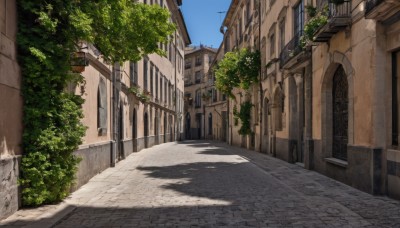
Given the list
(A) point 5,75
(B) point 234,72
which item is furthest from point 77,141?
(B) point 234,72

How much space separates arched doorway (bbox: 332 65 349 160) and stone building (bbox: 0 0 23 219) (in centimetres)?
857

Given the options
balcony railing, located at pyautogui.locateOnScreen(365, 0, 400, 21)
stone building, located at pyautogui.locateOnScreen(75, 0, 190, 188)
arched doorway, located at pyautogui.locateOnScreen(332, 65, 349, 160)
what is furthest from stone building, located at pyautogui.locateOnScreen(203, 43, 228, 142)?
balcony railing, located at pyautogui.locateOnScreen(365, 0, 400, 21)

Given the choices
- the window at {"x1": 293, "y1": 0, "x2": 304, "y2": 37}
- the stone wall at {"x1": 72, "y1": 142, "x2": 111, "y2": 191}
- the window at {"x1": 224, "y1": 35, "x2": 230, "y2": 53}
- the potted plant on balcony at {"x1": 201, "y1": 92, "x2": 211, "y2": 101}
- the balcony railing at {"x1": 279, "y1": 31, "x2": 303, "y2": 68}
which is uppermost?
the window at {"x1": 224, "y1": 35, "x2": 230, "y2": 53}

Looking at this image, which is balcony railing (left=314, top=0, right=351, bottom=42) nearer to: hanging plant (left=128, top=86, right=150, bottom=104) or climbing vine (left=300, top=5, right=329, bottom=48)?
climbing vine (left=300, top=5, right=329, bottom=48)

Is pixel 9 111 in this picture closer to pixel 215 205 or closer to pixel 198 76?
pixel 215 205

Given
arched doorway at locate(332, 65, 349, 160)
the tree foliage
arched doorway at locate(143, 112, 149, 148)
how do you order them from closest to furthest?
arched doorway at locate(332, 65, 349, 160)
the tree foliage
arched doorway at locate(143, 112, 149, 148)

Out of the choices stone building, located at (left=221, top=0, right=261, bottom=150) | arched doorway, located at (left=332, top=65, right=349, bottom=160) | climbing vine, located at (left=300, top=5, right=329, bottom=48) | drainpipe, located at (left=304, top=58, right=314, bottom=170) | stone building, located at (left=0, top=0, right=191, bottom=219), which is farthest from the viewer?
stone building, located at (left=221, top=0, right=261, bottom=150)

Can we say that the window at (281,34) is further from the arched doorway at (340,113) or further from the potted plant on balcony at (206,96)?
the potted plant on balcony at (206,96)

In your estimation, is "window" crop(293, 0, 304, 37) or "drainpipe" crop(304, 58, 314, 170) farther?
"window" crop(293, 0, 304, 37)

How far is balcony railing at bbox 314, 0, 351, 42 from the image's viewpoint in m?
9.54

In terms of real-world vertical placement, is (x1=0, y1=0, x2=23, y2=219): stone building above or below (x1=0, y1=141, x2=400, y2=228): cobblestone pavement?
above

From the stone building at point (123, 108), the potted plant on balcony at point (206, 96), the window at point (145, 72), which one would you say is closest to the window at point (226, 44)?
the stone building at point (123, 108)

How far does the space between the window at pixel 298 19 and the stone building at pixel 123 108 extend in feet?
17.1

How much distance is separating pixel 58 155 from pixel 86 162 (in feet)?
9.94
